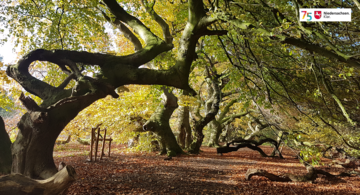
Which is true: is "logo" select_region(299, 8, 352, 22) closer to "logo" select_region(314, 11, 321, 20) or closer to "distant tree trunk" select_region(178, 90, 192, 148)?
"logo" select_region(314, 11, 321, 20)

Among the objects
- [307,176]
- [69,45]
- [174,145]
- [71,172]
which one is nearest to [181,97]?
[174,145]

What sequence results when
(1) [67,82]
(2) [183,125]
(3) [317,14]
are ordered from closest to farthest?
(3) [317,14] < (1) [67,82] < (2) [183,125]

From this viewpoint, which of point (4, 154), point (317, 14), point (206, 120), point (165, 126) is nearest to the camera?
point (317, 14)

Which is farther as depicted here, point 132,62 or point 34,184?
point 132,62

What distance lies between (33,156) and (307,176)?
23.8 ft

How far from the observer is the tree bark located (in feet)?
8.51

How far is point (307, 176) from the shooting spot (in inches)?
273

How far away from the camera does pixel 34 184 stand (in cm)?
271

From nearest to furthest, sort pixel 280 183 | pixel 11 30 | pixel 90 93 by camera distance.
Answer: pixel 90 93 < pixel 280 183 < pixel 11 30

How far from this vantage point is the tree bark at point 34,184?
2594mm

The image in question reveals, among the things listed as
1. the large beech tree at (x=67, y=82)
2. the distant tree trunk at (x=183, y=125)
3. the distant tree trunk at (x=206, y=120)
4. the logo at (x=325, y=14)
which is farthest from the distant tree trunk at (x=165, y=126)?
the logo at (x=325, y=14)

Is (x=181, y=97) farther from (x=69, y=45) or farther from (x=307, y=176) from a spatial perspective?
(x=307, y=176)

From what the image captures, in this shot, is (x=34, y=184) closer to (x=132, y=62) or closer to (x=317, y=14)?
(x=132, y=62)

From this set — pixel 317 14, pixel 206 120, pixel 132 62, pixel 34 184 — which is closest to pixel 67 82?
pixel 132 62
